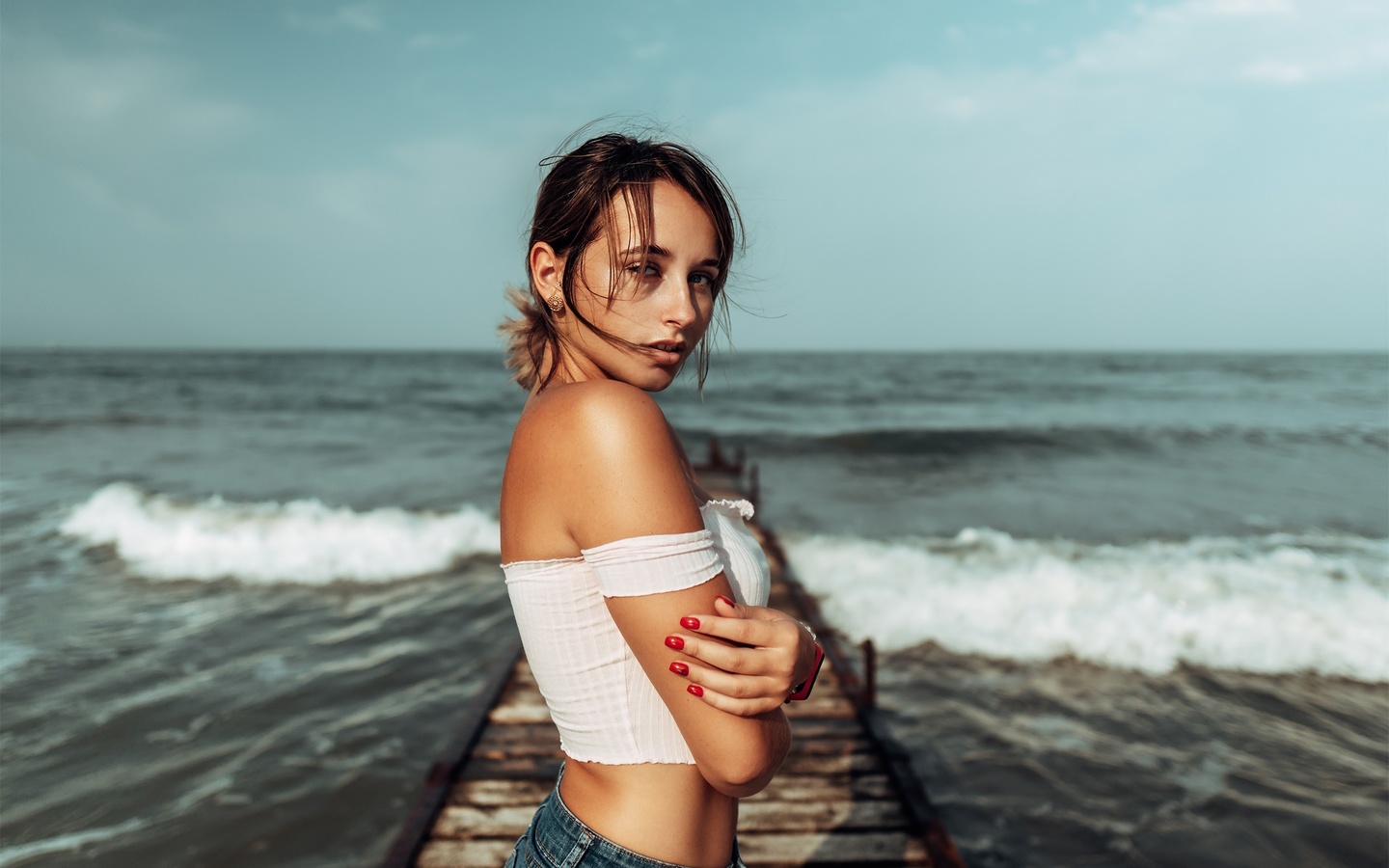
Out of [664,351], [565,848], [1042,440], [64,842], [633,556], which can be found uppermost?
[664,351]

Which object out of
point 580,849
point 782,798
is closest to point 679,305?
point 580,849

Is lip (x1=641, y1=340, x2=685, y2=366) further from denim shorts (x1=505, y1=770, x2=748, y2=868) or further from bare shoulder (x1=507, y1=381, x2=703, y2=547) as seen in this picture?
denim shorts (x1=505, y1=770, x2=748, y2=868)

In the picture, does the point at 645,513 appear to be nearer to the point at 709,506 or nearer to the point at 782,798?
the point at 709,506

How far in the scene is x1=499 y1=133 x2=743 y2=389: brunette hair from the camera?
1.28m

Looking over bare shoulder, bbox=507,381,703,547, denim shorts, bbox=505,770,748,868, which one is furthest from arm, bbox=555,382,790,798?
denim shorts, bbox=505,770,748,868

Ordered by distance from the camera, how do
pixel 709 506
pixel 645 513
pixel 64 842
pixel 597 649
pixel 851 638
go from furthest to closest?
1. pixel 851 638
2. pixel 64 842
3. pixel 709 506
4. pixel 597 649
5. pixel 645 513

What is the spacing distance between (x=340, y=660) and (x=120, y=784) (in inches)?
87.8

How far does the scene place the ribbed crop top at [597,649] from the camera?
1.21 metres

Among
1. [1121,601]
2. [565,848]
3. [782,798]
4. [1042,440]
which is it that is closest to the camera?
[565,848]

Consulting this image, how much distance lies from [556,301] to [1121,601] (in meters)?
9.98

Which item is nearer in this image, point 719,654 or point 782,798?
point 719,654

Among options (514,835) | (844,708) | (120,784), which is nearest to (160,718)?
(120,784)

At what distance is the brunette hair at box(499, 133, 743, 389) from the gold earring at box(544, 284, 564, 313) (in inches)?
0.5

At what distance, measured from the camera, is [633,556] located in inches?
42.4
